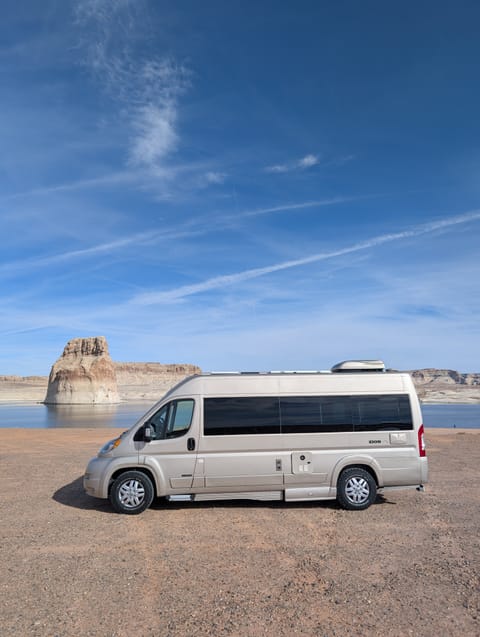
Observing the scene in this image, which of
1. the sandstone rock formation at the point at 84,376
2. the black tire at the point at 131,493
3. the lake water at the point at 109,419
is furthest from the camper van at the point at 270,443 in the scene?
the sandstone rock formation at the point at 84,376

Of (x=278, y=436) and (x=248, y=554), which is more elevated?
(x=278, y=436)

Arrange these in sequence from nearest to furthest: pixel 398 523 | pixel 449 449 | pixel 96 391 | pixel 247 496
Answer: pixel 398 523
pixel 247 496
pixel 449 449
pixel 96 391

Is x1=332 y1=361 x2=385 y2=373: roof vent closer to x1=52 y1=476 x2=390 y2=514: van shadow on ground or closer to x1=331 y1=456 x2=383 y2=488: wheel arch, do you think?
x1=331 y1=456 x2=383 y2=488: wheel arch

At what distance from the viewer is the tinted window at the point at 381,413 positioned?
8.59m

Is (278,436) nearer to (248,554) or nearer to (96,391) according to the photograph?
(248,554)

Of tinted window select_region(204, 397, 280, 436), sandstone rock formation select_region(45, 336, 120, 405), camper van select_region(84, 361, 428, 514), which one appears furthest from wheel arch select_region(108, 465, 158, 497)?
sandstone rock formation select_region(45, 336, 120, 405)

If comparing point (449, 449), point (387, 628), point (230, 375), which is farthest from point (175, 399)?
point (449, 449)

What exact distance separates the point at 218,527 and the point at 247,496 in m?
1.02

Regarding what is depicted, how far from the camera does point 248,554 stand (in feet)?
20.2

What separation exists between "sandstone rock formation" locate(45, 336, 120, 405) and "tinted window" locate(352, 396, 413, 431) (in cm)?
9031

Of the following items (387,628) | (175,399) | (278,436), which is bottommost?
(387,628)

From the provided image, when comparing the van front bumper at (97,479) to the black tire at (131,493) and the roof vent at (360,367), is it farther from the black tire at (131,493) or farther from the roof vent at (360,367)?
the roof vent at (360,367)

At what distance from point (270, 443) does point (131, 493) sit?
97.6 inches

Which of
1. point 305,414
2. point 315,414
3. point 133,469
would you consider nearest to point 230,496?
point 133,469
